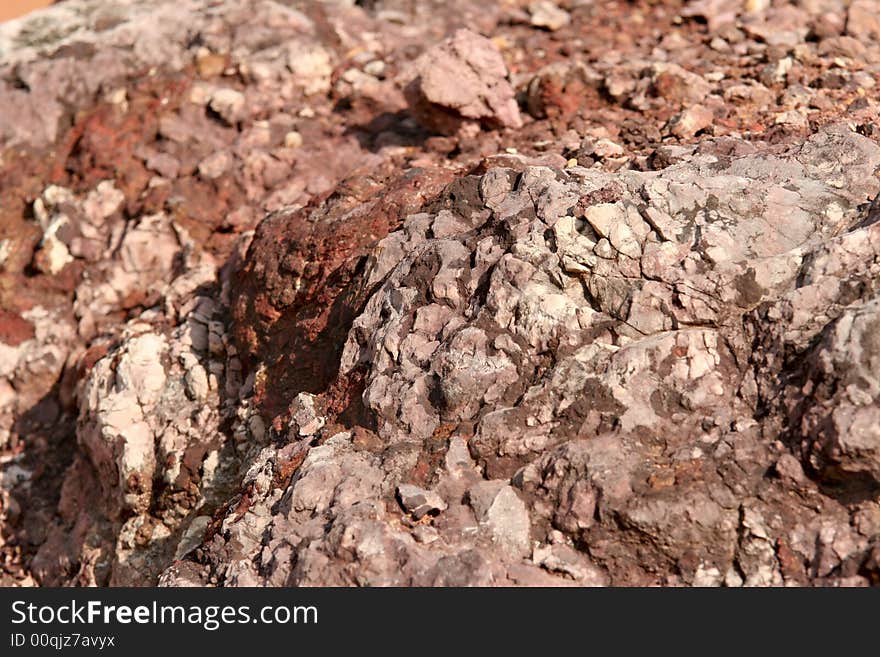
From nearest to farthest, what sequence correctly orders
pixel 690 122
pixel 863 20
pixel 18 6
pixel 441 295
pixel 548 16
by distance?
pixel 441 295 → pixel 690 122 → pixel 863 20 → pixel 548 16 → pixel 18 6

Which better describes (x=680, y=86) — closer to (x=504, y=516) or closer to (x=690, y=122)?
(x=690, y=122)

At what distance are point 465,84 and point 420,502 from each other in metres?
3.82

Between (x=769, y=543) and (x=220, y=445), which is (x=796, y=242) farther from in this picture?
(x=220, y=445)

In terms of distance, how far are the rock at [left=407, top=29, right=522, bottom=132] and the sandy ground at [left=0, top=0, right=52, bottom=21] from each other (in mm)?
16060

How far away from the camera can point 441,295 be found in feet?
16.1

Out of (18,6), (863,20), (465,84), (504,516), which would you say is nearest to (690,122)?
(465,84)

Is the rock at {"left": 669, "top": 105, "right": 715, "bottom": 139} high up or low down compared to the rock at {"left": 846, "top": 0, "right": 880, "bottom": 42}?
up

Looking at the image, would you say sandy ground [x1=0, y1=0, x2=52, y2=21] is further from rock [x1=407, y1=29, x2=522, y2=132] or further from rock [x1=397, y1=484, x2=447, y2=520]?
rock [x1=397, y1=484, x2=447, y2=520]

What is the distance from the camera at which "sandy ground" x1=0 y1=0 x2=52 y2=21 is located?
66.2 ft

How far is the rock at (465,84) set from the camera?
23.1 feet

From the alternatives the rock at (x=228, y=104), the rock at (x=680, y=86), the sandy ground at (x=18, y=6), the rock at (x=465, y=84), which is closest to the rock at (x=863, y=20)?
the rock at (x=680, y=86)

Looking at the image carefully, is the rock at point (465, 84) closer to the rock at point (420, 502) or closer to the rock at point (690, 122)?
the rock at point (690, 122)

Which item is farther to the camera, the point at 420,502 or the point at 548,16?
the point at 548,16

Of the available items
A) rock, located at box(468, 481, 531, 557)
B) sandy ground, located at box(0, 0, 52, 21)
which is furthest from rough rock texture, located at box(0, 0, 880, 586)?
sandy ground, located at box(0, 0, 52, 21)
